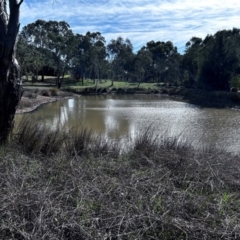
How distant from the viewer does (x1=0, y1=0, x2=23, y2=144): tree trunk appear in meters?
5.18

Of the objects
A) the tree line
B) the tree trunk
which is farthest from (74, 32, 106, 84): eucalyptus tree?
the tree trunk

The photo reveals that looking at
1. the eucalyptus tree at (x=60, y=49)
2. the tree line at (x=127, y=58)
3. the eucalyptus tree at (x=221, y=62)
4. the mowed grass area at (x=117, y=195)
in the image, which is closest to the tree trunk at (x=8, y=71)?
the mowed grass area at (x=117, y=195)

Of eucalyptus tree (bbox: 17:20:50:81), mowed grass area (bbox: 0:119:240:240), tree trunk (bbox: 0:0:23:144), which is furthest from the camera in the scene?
eucalyptus tree (bbox: 17:20:50:81)

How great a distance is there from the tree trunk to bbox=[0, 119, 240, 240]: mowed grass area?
1.64 feet

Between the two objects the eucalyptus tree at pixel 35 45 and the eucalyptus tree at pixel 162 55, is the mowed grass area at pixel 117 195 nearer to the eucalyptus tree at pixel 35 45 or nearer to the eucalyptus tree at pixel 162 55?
the eucalyptus tree at pixel 35 45

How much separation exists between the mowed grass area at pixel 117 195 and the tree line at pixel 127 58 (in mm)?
28434

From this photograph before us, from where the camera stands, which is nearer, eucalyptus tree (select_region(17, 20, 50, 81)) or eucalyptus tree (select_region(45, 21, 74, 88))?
eucalyptus tree (select_region(17, 20, 50, 81))

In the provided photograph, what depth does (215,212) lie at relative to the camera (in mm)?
3227

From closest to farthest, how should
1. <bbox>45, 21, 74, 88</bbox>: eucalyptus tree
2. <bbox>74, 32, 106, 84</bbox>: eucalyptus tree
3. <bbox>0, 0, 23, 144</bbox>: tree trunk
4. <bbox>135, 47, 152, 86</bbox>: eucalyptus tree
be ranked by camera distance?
<bbox>0, 0, 23, 144</bbox>: tree trunk
<bbox>45, 21, 74, 88</bbox>: eucalyptus tree
<bbox>74, 32, 106, 84</bbox>: eucalyptus tree
<bbox>135, 47, 152, 86</bbox>: eucalyptus tree

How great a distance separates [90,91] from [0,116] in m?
39.1

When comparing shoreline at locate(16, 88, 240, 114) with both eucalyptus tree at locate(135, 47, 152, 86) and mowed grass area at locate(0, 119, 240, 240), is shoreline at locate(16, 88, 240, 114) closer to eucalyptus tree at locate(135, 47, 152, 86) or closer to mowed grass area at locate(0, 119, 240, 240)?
mowed grass area at locate(0, 119, 240, 240)

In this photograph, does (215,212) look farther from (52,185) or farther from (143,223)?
(52,185)

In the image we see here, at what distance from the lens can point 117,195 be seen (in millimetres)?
3426

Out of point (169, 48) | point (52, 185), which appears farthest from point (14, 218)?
point (169, 48)
